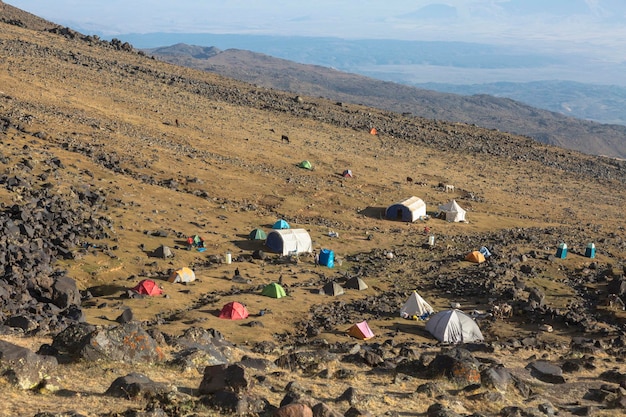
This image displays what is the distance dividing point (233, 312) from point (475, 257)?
13.9 meters

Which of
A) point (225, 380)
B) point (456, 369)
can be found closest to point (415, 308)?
point (456, 369)

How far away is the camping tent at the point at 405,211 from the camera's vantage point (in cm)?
3847

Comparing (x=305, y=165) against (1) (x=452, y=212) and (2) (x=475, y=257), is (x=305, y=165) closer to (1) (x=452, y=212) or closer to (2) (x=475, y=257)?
(1) (x=452, y=212)

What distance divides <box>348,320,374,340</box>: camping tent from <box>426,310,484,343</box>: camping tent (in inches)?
93.9

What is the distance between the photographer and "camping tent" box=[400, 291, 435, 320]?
24641 millimetres

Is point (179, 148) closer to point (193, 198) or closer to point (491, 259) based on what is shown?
point (193, 198)

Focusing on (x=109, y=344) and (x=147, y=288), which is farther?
(x=147, y=288)

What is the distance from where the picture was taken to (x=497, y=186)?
5256cm

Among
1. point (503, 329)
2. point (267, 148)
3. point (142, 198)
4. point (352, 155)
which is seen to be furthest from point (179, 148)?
point (503, 329)

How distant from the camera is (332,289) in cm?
2647

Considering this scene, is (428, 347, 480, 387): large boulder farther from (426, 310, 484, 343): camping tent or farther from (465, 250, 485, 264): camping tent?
(465, 250, 485, 264): camping tent

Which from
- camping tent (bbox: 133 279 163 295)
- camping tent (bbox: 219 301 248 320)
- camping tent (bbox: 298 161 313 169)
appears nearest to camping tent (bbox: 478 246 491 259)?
camping tent (bbox: 219 301 248 320)

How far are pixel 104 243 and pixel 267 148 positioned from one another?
25.1 m

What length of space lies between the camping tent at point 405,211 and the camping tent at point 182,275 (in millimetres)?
16023
